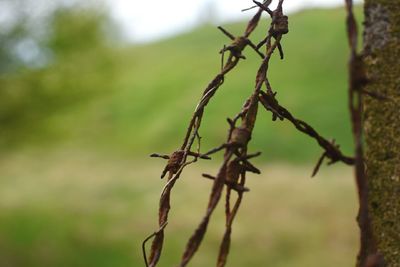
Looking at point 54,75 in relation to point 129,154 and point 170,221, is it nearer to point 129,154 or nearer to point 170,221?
point 170,221

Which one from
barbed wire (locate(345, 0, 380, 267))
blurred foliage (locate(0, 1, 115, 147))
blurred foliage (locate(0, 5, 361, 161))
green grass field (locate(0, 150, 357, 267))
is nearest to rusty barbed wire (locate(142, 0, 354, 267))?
barbed wire (locate(345, 0, 380, 267))

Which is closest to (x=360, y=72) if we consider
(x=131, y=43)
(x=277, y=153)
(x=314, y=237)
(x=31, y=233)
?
(x=314, y=237)

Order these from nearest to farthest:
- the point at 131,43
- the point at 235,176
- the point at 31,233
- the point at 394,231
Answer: the point at 235,176
the point at 394,231
the point at 31,233
the point at 131,43

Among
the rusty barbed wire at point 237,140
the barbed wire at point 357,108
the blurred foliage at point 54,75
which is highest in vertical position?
Answer: the blurred foliage at point 54,75

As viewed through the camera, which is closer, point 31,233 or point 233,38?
point 233,38

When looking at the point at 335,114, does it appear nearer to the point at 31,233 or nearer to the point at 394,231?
the point at 31,233

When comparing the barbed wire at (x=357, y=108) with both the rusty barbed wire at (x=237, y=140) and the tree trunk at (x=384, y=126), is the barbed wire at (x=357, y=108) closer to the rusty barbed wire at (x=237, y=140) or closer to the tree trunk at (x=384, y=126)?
the rusty barbed wire at (x=237, y=140)

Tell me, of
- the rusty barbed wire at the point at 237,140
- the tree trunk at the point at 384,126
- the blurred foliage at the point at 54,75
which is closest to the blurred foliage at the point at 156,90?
the blurred foliage at the point at 54,75
